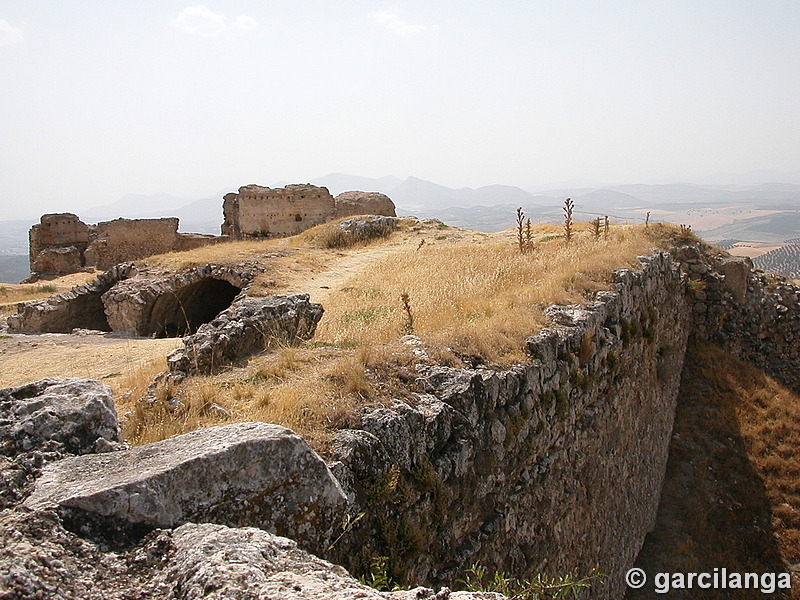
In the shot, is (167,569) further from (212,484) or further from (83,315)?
(83,315)

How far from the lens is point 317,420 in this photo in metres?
3.91

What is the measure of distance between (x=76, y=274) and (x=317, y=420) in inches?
893

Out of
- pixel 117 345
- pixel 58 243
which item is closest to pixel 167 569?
pixel 117 345

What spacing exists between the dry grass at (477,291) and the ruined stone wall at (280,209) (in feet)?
25.4

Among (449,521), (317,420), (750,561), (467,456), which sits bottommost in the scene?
(750,561)

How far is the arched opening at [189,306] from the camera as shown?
13070 millimetres

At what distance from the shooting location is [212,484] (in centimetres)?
268

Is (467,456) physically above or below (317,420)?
below

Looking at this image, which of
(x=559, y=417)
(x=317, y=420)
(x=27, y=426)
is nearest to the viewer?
(x=27, y=426)

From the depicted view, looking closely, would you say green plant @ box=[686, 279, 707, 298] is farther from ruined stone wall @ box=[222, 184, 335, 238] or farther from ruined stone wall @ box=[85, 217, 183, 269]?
ruined stone wall @ box=[85, 217, 183, 269]

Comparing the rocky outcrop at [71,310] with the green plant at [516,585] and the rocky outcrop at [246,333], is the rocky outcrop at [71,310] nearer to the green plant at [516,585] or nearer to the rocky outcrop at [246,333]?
the rocky outcrop at [246,333]

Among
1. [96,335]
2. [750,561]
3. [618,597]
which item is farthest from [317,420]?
[96,335]

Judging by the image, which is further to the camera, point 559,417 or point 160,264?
point 160,264

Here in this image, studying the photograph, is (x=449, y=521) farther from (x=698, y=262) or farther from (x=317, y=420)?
(x=698, y=262)
